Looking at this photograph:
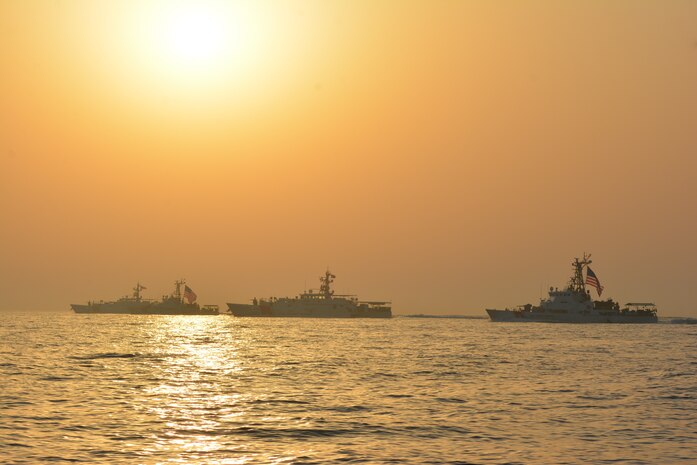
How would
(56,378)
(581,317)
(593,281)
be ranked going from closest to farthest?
(56,378) → (593,281) → (581,317)

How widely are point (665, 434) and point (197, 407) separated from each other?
1747 cm

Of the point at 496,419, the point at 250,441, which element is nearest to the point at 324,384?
the point at 496,419

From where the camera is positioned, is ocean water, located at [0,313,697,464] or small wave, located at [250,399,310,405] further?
small wave, located at [250,399,310,405]

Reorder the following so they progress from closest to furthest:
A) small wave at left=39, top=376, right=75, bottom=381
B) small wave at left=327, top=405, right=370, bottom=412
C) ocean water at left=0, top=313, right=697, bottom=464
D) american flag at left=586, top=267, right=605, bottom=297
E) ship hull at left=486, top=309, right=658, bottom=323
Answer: ocean water at left=0, top=313, right=697, bottom=464
small wave at left=327, top=405, right=370, bottom=412
small wave at left=39, top=376, right=75, bottom=381
american flag at left=586, top=267, right=605, bottom=297
ship hull at left=486, top=309, right=658, bottom=323

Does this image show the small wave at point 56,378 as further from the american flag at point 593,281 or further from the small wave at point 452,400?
the american flag at point 593,281

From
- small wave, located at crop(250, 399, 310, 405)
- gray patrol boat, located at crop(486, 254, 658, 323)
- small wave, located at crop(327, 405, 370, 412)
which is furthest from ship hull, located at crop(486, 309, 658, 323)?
small wave, located at crop(327, 405, 370, 412)

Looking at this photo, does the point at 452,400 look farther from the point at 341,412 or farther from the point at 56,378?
the point at 56,378

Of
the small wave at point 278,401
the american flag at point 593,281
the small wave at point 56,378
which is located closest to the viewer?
the small wave at point 278,401

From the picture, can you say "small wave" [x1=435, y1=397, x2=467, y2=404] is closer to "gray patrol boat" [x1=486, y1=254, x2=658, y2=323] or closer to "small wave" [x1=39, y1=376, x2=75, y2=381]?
"small wave" [x1=39, y1=376, x2=75, y2=381]

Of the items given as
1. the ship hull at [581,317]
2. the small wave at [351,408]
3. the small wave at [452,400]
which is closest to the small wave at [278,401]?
the small wave at [351,408]

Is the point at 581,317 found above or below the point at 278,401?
above

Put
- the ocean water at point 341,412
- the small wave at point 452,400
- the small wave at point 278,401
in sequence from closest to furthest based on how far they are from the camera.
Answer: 1. the ocean water at point 341,412
2. the small wave at point 278,401
3. the small wave at point 452,400

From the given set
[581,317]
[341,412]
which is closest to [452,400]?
[341,412]

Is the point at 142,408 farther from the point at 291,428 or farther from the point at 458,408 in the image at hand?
the point at 458,408
